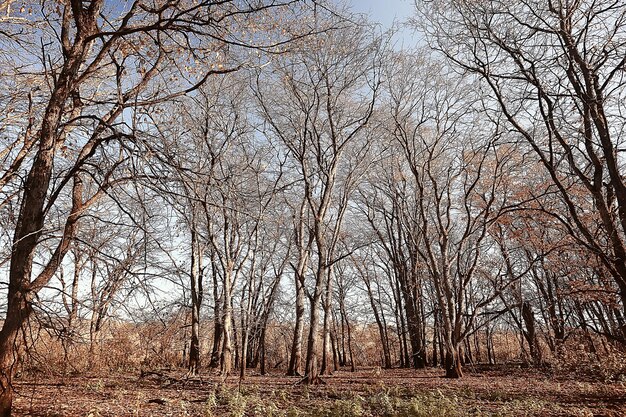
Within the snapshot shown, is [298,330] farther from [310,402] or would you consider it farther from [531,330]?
[531,330]

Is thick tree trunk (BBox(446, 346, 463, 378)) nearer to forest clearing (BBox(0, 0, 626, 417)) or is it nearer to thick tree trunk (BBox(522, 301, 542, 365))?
forest clearing (BBox(0, 0, 626, 417))

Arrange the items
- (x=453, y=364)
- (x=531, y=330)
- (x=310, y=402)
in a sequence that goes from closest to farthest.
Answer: (x=310, y=402)
(x=453, y=364)
(x=531, y=330)

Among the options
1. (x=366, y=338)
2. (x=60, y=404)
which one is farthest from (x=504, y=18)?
(x=366, y=338)

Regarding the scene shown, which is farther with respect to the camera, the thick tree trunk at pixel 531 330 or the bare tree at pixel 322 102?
the thick tree trunk at pixel 531 330

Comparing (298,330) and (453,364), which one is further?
(298,330)

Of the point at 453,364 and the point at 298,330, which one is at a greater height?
the point at 298,330

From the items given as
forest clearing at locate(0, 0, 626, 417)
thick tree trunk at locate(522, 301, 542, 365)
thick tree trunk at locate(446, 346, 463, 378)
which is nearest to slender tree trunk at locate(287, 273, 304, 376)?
forest clearing at locate(0, 0, 626, 417)

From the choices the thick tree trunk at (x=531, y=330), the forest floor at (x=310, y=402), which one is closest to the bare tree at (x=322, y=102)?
the forest floor at (x=310, y=402)

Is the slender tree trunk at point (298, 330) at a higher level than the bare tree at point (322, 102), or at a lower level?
lower

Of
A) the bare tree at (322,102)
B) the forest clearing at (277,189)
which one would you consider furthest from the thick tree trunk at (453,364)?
the bare tree at (322,102)

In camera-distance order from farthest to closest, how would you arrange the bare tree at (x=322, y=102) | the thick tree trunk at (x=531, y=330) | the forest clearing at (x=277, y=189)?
1. the thick tree trunk at (x=531, y=330)
2. the bare tree at (x=322, y=102)
3. the forest clearing at (x=277, y=189)

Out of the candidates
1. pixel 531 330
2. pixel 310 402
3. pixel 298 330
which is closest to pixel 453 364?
pixel 298 330

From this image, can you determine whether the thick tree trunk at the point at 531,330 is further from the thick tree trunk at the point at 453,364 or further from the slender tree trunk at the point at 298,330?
the slender tree trunk at the point at 298,330

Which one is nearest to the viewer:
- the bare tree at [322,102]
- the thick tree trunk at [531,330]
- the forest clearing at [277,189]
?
the forest clearing at [277,189]
